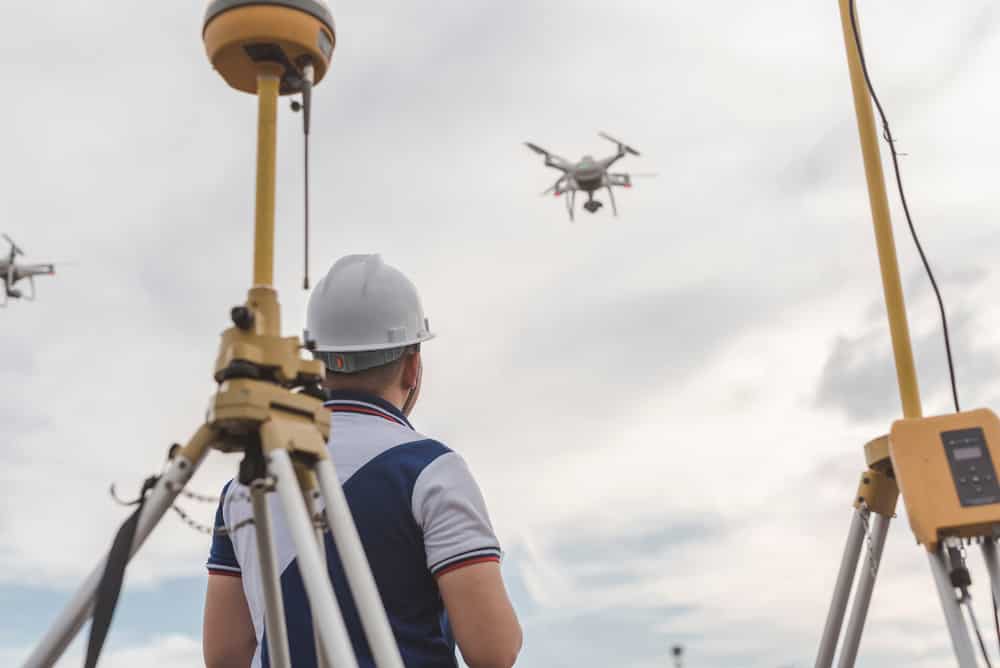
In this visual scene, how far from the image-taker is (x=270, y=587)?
2943mm

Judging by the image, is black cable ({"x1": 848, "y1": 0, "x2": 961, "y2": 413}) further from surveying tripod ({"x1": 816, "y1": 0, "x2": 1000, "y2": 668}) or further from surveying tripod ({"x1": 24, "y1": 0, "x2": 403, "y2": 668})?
surveying tripod ({"x1": 24, "y1": 0, "x2": 403, "y2": 668})

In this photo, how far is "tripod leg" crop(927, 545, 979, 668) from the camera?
3104 millimetres

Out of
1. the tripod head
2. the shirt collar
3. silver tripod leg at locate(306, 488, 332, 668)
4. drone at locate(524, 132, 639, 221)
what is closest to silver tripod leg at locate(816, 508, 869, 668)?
the shirt collar

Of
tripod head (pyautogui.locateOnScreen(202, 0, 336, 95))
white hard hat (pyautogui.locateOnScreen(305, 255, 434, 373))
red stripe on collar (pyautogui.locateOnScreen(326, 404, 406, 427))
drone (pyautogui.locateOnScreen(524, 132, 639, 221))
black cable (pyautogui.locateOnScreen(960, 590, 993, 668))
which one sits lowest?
black cable (pyautogui.locateOnScreen(960, 590, 993, 668))

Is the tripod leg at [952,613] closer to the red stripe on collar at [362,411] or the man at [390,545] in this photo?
the man at [390,545]

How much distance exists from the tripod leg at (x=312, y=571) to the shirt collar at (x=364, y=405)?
0.91m

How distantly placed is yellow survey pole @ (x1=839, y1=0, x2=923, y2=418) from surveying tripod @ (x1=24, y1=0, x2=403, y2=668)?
6.76 ft

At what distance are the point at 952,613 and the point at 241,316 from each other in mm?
2345

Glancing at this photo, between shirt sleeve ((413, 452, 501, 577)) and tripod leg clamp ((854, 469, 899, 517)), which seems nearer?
shirt sleeve ((413, 452, 501, 577))

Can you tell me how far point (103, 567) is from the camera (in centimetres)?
260

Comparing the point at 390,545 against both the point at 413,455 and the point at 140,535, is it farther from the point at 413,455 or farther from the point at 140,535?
the point at 140,535

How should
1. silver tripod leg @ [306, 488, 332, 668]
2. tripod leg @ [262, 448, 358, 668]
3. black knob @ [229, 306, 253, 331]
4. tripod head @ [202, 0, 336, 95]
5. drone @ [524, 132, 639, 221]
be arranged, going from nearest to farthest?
tripod leg @ [262, 448, 358, 668], black knob @ [229, 306, 253, 331], silver tripod leg @ [306, 488, 332, 668], tripod head @ [202, 0, 336, 95], drone @ [524, 132, 639, 221]

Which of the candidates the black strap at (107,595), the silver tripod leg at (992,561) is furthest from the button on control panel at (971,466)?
the black strap at (107,595)

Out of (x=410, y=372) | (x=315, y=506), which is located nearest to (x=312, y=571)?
(x=315, y=506)
